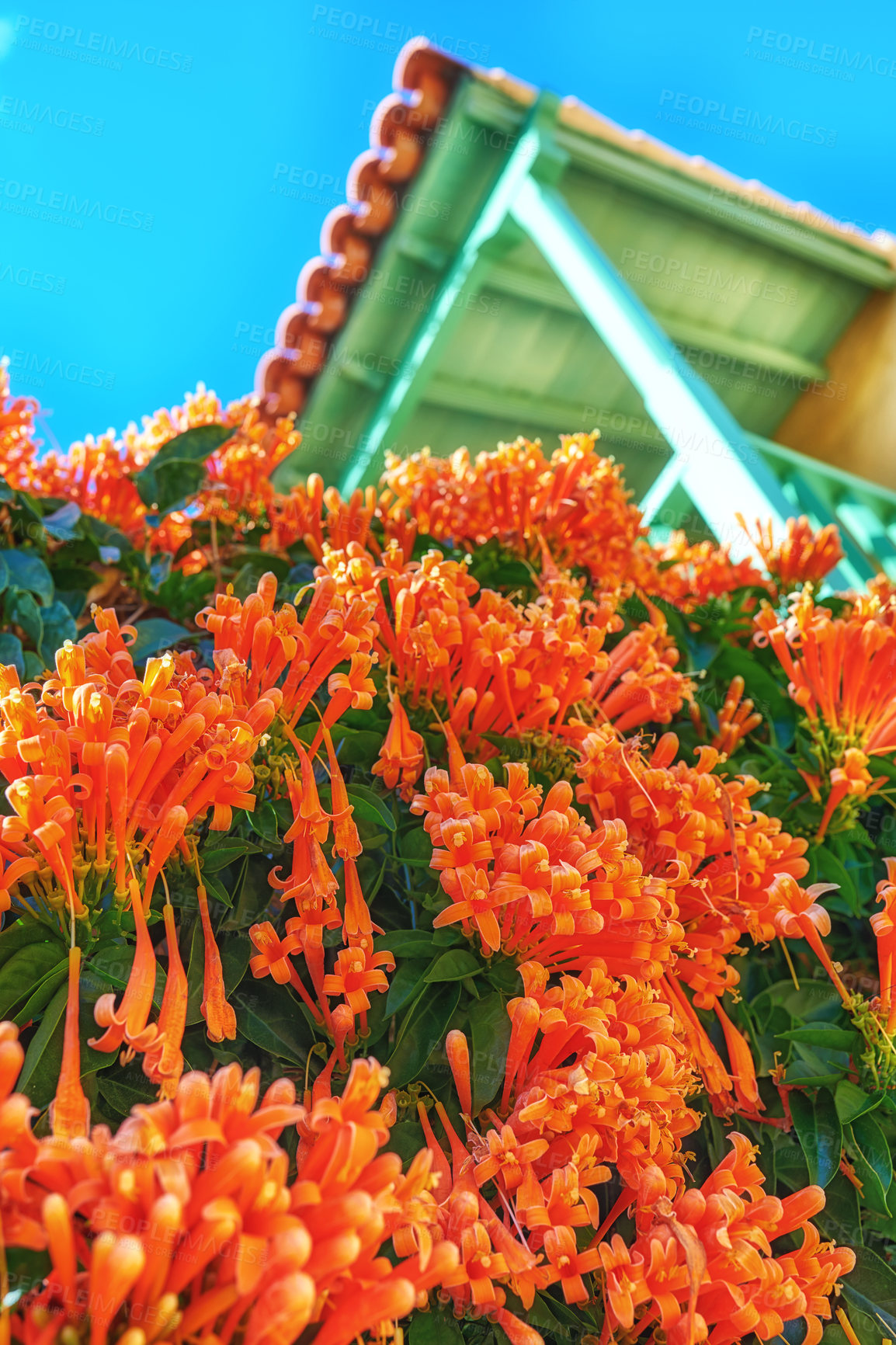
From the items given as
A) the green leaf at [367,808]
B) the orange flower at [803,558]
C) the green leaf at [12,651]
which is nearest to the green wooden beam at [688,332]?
the orange flower at [803,558]

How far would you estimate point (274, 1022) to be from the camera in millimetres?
916

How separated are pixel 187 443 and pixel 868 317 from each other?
4971 mm

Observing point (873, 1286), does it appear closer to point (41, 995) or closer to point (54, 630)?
point (41, 995)

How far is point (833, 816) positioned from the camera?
1441 mm

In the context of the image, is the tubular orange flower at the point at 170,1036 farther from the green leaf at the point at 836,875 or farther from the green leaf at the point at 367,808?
the green leaf at the point at 836,875

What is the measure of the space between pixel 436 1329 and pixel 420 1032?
25 cm

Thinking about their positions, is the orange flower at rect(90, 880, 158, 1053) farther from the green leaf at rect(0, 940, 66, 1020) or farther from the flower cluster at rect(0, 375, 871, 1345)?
the green leaf at rect(0, 940, 66, 1020)

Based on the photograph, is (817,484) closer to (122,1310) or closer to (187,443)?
(187,443)

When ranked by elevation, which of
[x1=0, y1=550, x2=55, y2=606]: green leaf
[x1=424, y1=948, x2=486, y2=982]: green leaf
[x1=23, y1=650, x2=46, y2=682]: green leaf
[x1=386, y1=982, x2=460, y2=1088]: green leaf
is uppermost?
[x1=0, y1=550, x2=55, y2=606]: green leaf

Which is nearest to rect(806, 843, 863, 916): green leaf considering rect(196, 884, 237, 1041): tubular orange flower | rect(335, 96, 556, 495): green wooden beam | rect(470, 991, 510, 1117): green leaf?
rect(470, 991, 510, 1117): green leaf

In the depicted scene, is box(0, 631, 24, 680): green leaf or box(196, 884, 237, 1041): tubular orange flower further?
box(0, 631, 24, 680): green leaf

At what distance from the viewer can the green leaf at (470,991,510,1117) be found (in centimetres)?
88

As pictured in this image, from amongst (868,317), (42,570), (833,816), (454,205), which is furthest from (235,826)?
(868,317)

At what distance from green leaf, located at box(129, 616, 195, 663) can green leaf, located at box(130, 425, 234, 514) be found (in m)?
0.38
